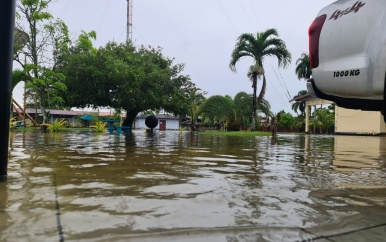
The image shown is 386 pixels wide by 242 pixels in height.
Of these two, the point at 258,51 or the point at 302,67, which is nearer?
the point at 258,51

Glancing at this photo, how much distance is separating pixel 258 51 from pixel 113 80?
34.8ft

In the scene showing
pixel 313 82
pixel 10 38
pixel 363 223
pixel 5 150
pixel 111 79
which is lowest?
pixel 363 223

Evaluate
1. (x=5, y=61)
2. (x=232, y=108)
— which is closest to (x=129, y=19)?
(x=232, y=108)

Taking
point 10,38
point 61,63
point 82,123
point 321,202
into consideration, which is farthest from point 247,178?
point 82,123

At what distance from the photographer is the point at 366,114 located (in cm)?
2477

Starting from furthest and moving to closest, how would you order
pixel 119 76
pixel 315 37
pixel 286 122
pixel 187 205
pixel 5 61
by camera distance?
1. pixel 286 122
2. pixel 119 76
3. pixel 315 37
4. pixel 5 61
5. pixel 187 205

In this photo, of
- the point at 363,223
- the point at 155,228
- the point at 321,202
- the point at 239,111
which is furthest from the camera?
the point at 239,111

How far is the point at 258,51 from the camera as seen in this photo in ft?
82.2

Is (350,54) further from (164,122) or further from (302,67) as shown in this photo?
(164,122)

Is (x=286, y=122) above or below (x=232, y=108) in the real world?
below

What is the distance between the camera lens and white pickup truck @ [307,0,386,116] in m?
2.84

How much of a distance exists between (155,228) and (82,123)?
2065 inches

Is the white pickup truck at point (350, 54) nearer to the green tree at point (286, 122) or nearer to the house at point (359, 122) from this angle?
the house at point (359, 122)

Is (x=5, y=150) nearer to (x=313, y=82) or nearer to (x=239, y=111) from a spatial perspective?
(x=313, y=82)
